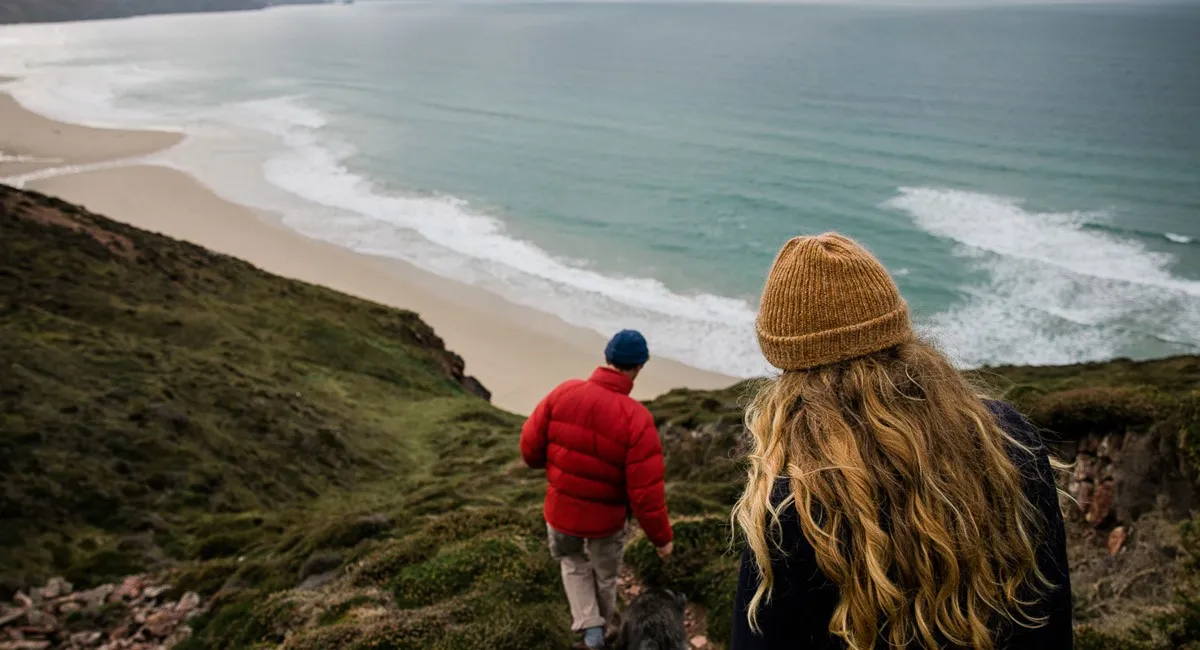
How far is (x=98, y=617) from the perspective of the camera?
764 centimetres

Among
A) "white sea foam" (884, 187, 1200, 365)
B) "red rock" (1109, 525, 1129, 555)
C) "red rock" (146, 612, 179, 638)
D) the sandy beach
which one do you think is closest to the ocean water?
"white sea foam" (884, 187, 1200, 365)

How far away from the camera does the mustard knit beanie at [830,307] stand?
7.33 feet

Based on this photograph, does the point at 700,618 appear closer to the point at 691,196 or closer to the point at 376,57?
the point at 691,196

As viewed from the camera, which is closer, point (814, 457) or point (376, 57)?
point (814, 457)

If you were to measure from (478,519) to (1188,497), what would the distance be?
257 inches

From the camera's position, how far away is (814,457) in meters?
2.13

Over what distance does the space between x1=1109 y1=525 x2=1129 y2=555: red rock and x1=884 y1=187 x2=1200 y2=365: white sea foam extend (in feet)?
59.9

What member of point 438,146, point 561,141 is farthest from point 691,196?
point 438,146

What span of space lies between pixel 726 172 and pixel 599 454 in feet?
157

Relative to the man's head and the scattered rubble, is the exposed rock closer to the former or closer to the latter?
the scattered rubble

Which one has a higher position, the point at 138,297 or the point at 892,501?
the point at 892,501

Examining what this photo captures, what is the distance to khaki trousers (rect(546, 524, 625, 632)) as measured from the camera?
17.0ft

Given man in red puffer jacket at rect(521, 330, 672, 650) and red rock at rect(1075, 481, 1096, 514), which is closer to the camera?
man in red puffer jacket at rect(521, 330, 672, 650)

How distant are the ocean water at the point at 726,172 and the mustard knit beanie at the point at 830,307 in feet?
1.55
